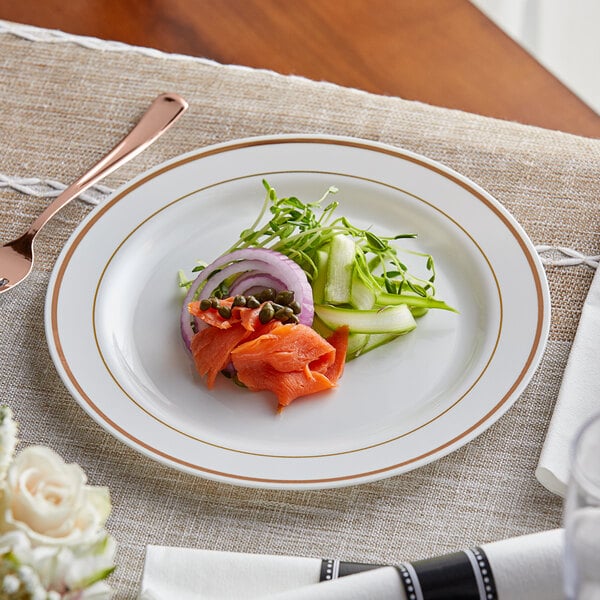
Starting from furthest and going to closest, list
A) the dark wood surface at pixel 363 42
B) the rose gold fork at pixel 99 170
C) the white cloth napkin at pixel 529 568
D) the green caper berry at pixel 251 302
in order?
the dark wood surface at pixel 363 42
the rose gold fork at pixel 99 170
the green caper berry at pixel 251 302
the white cloth napkin at pixel 529 568

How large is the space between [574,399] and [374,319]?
0.25 metres

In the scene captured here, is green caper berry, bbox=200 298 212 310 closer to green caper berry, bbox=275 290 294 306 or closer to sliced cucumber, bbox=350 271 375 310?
green caper berry, bbox=275 290 294 306

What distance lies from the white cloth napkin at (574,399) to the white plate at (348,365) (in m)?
0.05

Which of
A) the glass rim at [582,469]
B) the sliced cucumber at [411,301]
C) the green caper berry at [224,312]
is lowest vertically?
the green caper berry at [224,312]

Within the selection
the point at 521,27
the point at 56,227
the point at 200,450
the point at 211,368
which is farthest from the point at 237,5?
the point at 521,27

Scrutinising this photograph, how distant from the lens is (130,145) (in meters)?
1.46

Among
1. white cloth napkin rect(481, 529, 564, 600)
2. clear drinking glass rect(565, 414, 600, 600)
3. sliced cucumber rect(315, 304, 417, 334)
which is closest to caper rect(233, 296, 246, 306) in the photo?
sliced cucumber rect(315, 304, 417, 334)

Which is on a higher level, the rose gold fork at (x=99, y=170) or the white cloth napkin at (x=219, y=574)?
the white cloth napkin at (x=219, y=574)

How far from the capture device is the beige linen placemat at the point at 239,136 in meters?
0.95

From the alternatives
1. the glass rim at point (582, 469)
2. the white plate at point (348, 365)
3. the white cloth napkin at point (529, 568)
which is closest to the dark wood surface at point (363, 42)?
the white plate at point (348, 365)

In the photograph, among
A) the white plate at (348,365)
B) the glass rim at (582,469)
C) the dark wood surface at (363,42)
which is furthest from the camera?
the dark wood surface at (363,42)

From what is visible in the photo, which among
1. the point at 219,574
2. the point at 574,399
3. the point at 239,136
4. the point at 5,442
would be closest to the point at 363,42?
the point at 239,136

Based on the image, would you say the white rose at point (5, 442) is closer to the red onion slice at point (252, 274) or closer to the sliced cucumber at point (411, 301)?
the red onion slice at point (252, 274)

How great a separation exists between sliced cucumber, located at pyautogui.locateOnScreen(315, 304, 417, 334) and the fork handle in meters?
0.48
